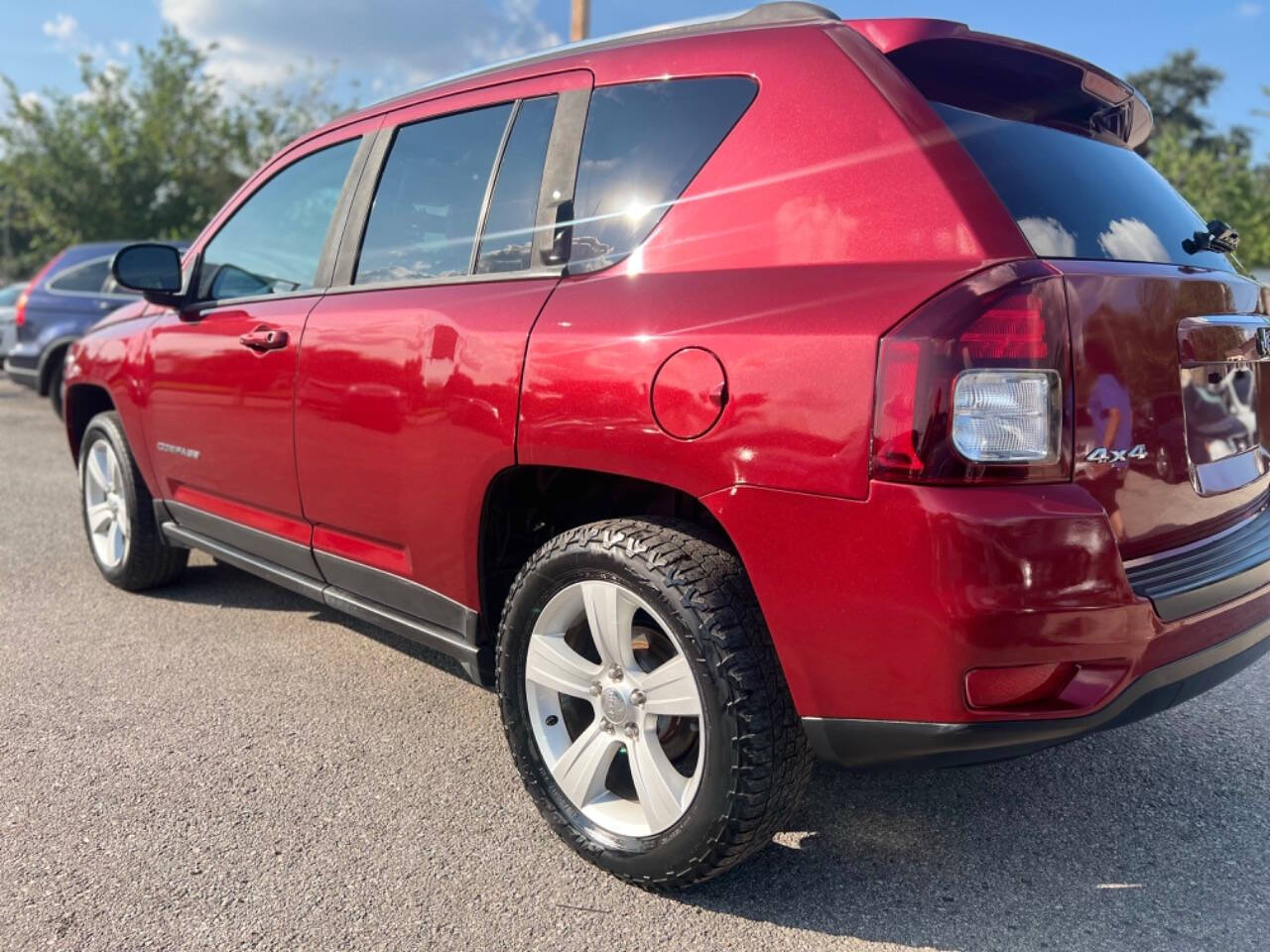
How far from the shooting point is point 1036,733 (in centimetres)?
190

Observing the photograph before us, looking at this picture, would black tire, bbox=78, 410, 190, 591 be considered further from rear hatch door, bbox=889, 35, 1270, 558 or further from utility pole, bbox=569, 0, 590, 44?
utility pole, bbox=569, 0, 590, 44

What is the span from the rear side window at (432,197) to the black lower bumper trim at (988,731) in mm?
1554

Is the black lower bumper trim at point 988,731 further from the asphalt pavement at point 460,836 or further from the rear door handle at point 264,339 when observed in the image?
the rear door handle at point 264,339

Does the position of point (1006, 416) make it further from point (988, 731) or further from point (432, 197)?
point (432, 197)

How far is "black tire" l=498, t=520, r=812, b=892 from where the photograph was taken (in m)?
2.07

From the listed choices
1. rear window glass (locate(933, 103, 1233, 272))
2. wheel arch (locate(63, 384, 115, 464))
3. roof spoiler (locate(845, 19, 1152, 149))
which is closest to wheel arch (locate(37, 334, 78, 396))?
wheel arch (locate(63, 384, 115, 464))

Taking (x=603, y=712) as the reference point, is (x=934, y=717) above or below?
above

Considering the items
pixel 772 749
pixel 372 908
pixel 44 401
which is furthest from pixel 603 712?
pixel 44 401

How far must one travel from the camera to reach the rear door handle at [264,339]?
3.22 meters

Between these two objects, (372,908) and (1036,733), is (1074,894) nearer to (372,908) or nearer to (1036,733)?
(1036,733)

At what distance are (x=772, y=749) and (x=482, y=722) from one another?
4.45 feet

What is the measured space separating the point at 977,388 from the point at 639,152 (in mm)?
1032

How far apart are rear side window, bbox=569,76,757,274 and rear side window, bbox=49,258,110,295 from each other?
8314mm

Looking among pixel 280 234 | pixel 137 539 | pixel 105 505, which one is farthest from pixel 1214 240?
pixel 105 505
